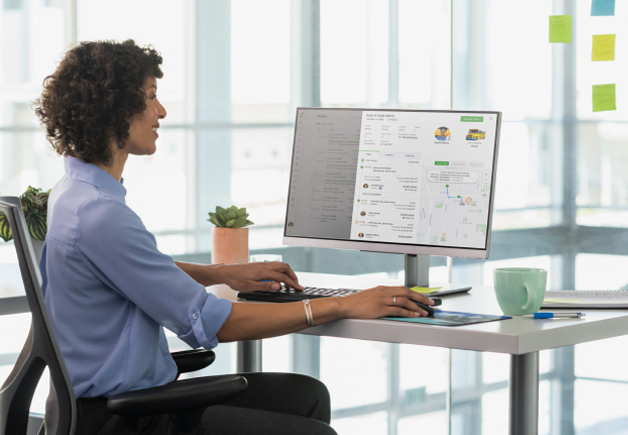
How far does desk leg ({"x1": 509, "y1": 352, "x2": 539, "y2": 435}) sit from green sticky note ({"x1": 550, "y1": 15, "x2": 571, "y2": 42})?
4.78 ft

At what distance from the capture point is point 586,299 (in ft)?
5.30

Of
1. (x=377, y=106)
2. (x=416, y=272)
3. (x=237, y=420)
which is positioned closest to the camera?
(x=237, y=420)

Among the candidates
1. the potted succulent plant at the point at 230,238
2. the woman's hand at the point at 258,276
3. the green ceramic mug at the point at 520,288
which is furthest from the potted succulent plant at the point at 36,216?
the green ceramic mug at the point at 520,288

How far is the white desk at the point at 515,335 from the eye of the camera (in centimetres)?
127

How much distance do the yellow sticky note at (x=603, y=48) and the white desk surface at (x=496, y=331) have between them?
1.23 m

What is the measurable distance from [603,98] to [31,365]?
1980 millimetres

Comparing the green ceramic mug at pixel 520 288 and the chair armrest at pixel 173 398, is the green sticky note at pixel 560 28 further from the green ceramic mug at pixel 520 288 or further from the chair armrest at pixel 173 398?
the chair armrest at pixel 173 398

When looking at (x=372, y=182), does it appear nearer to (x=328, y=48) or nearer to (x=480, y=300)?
(x=480, y=300)

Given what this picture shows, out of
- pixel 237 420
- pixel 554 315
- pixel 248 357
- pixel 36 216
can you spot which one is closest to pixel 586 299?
pixel 554 315

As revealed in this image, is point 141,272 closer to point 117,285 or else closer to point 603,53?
point 117,285

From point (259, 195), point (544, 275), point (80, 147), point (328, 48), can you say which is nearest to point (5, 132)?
point (259, 195)

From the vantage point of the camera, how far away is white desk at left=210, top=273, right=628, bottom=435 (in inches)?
49.9

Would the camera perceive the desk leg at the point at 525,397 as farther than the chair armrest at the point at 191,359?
No

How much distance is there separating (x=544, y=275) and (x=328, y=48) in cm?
176
